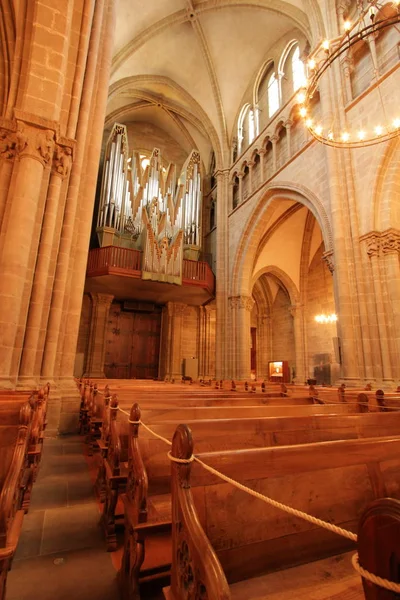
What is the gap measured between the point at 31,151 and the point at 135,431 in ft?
16.9

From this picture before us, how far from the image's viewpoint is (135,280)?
1205 cm

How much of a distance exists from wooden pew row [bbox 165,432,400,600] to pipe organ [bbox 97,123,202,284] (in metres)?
10.8

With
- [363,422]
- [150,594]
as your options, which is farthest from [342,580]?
[363,422]

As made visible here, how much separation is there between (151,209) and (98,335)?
5810 mm

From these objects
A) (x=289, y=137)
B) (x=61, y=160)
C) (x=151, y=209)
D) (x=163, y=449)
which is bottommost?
(x=163, y=449)

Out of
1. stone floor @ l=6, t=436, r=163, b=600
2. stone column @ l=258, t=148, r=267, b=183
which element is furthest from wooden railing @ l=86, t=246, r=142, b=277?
stone floor @ l=6, t=436, r=163, b=600

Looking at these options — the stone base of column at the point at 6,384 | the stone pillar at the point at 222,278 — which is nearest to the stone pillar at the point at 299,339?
the stone pillar at the point at 222,278

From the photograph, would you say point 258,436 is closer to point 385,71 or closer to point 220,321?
point 385,71

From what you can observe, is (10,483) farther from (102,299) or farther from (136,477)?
(102,299)

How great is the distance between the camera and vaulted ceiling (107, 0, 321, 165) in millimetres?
12180

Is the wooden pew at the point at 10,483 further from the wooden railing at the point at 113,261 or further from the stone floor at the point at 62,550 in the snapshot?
the wooden railing at the point at 113,261

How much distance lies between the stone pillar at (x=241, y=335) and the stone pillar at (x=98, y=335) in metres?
Result: 5.38

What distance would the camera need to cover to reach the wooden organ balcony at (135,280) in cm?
1156

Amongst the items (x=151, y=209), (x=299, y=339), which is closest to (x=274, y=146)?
(x=151, y=209)
